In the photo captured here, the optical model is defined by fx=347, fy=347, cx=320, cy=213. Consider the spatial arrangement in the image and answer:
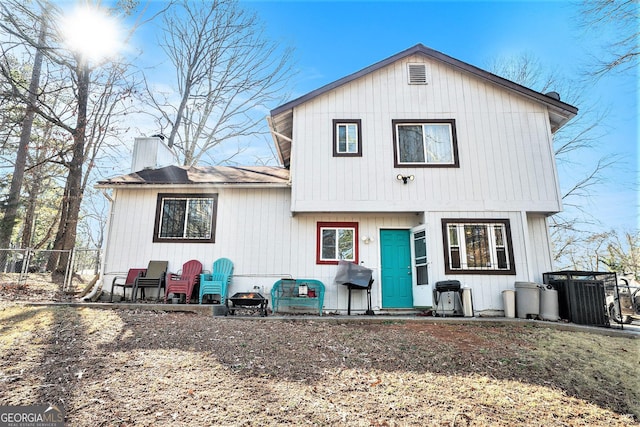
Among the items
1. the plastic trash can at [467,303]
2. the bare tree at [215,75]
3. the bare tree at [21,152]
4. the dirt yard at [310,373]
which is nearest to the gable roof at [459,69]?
the plastic trash can at [467,303]

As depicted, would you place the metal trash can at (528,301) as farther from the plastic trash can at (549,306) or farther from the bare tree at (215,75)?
the bare tree at (215,75)

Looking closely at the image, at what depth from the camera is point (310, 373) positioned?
4461 mm

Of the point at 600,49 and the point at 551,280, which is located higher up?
the point at 600,49

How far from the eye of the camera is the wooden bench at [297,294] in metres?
8.48

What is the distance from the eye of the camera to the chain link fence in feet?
31.9

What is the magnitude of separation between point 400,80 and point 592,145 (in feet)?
40.2

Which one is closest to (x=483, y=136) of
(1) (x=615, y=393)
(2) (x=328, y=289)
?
(2) (x=328, y=289)

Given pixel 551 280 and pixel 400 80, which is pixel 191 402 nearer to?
pixel 551 280

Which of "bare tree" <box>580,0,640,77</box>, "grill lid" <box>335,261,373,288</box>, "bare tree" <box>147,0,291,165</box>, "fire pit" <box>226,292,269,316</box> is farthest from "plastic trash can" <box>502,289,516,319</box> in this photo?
"bare tree" <box>147,0,291,165</box>

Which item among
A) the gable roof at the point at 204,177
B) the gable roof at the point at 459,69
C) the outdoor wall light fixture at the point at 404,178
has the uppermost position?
the gable roof at the point at 459,69

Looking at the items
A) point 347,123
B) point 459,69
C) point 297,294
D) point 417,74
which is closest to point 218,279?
point 297,294

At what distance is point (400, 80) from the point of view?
31.0ft

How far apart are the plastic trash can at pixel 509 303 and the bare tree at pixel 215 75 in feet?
49.9

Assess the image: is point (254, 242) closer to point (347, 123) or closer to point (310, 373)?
point (347, 123)
